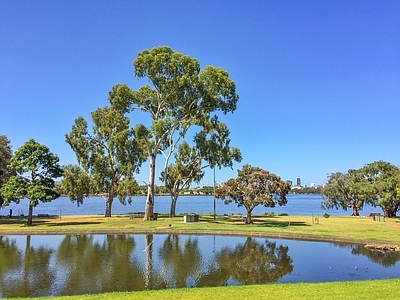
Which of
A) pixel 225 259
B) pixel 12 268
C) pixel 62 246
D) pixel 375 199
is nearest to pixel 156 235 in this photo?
pixel 62 246

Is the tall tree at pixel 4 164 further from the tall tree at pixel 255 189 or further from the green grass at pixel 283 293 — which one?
the green grass at pixel 283 293

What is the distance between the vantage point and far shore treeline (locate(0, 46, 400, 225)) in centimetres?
4062

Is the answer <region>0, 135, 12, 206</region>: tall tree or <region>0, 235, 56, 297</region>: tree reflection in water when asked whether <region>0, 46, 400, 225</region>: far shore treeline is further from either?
<region>0, 235, 56, 297</region>: tree reflection in water

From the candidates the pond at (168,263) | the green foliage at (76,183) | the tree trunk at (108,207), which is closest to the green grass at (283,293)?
the pond at (168,263)

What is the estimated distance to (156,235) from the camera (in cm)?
3266

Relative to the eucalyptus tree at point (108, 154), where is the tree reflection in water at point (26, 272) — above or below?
below

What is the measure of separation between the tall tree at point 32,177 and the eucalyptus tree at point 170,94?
10.8 m

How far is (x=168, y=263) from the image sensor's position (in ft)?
67.9

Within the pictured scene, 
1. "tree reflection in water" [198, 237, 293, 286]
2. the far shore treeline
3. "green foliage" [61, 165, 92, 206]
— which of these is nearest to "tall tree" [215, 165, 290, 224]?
the far shore treeline

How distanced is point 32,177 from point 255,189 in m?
25.8

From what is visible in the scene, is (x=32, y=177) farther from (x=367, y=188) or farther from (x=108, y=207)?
(x=367, y=188)

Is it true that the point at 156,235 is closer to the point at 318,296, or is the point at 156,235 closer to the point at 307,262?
the point at 307,262

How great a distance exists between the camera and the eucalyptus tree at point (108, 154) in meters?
51.2

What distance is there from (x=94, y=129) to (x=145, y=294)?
140 feet
